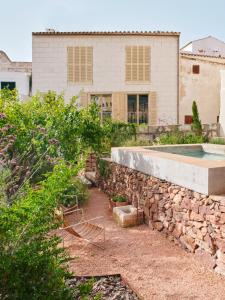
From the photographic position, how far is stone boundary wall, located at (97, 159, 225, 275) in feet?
16.9

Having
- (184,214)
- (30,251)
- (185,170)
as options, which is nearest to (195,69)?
(185,170)

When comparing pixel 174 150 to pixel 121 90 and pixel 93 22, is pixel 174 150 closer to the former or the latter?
pixel 121 90

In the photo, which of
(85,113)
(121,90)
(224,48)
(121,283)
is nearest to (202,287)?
(121,283)

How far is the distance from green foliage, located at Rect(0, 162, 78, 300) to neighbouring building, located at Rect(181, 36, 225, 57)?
2681cm

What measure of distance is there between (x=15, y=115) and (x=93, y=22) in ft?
47.0

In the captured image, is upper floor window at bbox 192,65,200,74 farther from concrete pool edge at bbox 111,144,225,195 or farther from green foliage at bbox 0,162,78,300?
green foliage at bbox 0,162,78,300

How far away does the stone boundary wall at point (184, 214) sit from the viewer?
5137mm

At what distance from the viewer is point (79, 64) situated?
61.2 ft

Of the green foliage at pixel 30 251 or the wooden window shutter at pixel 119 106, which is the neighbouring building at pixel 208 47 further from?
the green foliage at pixel 30 251

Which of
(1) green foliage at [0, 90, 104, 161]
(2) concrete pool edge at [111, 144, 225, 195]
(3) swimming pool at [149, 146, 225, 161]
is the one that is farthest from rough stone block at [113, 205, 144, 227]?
(3) swimming pool at [149, 146, 225, 161]

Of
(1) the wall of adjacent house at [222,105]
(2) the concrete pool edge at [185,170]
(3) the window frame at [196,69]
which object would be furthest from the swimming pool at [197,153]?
(3) the window frame at [196,69]

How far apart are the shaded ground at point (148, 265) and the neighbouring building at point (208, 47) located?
23738mm

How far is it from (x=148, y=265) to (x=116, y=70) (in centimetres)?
1476

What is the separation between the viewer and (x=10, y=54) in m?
26.2
